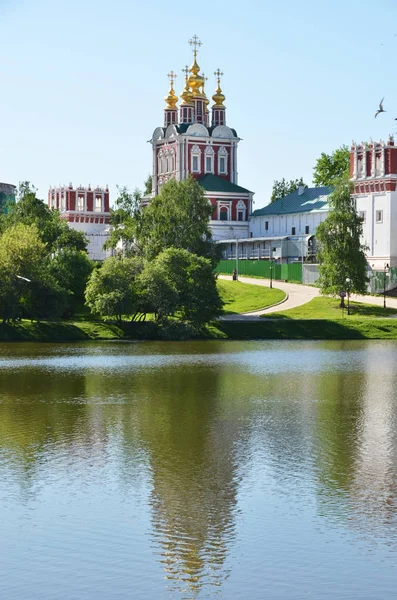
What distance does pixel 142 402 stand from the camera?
35312 mm

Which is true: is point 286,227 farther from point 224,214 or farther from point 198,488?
point 198,488

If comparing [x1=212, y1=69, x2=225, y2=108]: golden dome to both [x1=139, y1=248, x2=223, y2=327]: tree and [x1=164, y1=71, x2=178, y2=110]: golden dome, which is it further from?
[x1=139, y1=248, x2=223, y2=327]: tree

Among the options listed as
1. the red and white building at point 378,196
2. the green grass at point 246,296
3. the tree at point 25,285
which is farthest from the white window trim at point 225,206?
the tree at point 25,285

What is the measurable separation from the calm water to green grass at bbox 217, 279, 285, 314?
34.5m

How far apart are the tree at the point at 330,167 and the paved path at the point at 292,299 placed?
31541 millimetres

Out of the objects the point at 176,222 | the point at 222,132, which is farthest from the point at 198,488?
the point at 222,132

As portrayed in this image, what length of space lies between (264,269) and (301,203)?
67.4 feet

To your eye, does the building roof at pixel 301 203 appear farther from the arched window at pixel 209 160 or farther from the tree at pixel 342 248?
the tree at pixel 342 248

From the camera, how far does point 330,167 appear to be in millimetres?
120062

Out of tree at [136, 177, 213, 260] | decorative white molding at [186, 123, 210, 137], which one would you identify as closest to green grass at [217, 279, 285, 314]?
tree at [136, 177, 213, 260]

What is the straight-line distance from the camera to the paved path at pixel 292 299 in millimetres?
70500

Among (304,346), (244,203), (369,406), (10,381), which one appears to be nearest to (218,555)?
(369,406)

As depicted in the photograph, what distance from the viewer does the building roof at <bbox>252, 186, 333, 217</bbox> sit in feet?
361

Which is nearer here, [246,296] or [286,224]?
[246,296]
